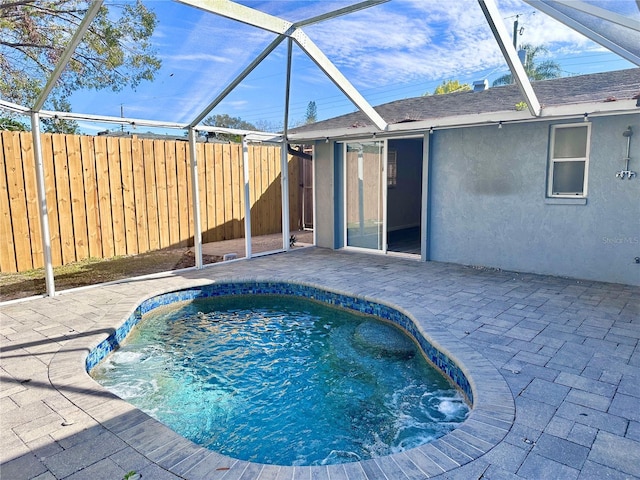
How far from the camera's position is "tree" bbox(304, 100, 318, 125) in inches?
382

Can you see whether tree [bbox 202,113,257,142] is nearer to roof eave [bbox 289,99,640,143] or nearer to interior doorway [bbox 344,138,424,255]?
roof eave [bbox 289,99,640,143]

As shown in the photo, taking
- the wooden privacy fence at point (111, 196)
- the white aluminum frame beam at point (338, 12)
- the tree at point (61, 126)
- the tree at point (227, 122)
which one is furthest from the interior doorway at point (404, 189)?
the tree at point (61, 126)

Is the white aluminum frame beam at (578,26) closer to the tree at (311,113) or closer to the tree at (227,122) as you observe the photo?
the tree at (311,113)

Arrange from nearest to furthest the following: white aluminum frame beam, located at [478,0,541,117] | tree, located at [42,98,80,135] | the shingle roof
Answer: white aluminum frame beam, located at [478,0,541,117] < the shingle roof < tree, located at [42,98,80,135]

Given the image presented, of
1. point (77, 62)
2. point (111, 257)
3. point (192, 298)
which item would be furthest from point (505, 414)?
point (111, 257)

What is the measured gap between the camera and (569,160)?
722 cm

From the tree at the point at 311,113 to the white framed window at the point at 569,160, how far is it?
16.8ft

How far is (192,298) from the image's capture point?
736cm

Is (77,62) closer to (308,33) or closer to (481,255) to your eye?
(308,33)

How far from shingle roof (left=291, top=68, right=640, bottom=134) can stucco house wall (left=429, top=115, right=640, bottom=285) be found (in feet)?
1.40

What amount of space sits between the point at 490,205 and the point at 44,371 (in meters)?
7.67

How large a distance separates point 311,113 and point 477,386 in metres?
8.28

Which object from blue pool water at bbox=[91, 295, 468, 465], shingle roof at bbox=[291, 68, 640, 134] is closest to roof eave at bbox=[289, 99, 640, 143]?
shingle roof at bbox=[291, 68, 640, 134]

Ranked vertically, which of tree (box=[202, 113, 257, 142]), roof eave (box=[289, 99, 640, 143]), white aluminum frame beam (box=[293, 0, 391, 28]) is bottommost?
roof eave (box=[289, 99, 640, 143])
